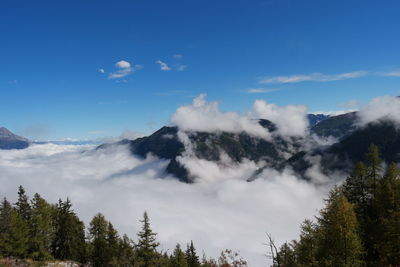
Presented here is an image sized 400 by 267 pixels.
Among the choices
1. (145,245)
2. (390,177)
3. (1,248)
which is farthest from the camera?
(145,245)

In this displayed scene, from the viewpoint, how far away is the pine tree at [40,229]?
62162 millimetres

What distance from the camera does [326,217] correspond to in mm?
41312

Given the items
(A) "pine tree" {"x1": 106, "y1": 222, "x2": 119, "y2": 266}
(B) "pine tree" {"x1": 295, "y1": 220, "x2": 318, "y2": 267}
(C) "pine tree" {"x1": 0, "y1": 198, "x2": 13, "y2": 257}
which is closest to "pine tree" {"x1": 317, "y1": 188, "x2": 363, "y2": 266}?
(B) "pine tree" {"x1": 295, "y1": 220, "x2": 318, "y2": 267}

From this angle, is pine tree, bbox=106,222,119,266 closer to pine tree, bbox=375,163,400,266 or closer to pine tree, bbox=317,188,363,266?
pine tree, bbox=317,188,363,266

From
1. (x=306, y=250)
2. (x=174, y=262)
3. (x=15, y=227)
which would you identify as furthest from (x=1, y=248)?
(x=306, y=250)

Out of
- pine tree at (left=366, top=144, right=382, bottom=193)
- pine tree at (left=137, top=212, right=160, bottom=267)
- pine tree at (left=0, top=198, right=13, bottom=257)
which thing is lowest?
pine tree at (left=137, top=212, right=160, bottom=267)

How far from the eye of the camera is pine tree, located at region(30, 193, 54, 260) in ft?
204

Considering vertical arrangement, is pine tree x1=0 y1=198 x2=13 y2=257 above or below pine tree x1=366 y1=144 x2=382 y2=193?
below

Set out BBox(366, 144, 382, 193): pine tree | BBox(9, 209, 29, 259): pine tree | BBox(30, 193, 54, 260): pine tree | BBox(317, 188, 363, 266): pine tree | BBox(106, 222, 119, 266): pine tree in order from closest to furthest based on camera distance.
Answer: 1. BBox(317, 188, 363, 266): pine tree
2. BBox(366, 144, 382, 193): pine tree
3. BBox(9, 209, 29, 259): pine tree
4. BBox(30, 193, 54, 260): pine tree
5. BBox(106, 222, 119, 266): pine tree

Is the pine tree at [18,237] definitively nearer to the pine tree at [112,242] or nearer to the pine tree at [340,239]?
the pine tree at [112,242]

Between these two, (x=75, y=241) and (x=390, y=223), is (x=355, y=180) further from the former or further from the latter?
(x=75, y=241)

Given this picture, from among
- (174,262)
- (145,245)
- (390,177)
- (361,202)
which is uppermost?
(390,177)

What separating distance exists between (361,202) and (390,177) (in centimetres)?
679

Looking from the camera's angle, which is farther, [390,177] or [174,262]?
[174,262]
